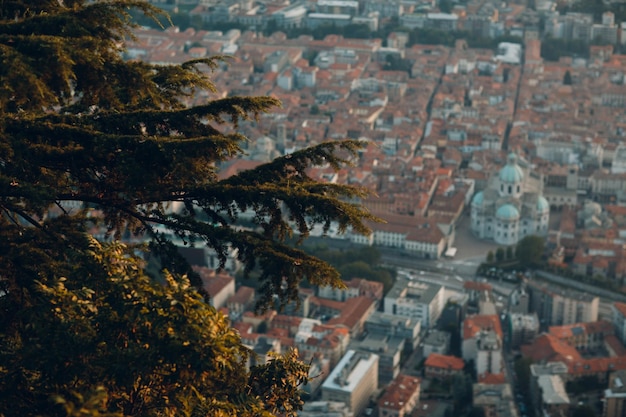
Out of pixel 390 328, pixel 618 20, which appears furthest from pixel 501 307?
pixel 618 20

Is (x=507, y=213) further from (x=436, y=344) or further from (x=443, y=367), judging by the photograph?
(x=443, y=367)

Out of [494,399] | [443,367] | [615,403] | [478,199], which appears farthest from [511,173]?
[494,399]

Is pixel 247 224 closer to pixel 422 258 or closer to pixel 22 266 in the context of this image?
pixel 422 258

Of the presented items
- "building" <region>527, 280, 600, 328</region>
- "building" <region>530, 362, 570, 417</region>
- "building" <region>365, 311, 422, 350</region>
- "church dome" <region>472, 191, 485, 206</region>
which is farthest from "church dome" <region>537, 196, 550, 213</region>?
"building" <region>530, 362, 570, 417</region>

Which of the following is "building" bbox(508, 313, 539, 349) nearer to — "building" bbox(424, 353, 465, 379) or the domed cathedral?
"building" bbox(424, 353, 465, 379)

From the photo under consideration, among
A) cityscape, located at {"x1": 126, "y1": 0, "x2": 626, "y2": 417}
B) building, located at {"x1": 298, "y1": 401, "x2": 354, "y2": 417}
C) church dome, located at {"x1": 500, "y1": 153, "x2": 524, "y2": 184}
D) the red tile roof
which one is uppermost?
church dome, located at {"x1": 500, "y1": 153, "x2": 524, "y2": 184}

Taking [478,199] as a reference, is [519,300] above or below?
below
